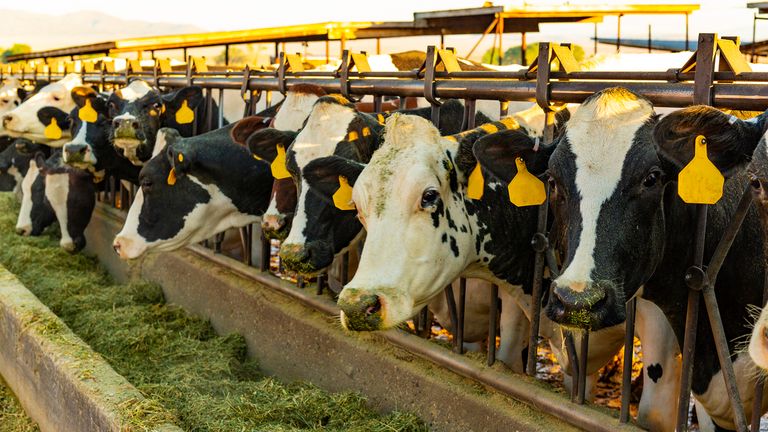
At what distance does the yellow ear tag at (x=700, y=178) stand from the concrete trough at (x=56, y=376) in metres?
2.36

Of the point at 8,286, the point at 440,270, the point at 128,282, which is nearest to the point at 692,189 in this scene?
the point at 440,270

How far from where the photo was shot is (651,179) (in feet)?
9.23

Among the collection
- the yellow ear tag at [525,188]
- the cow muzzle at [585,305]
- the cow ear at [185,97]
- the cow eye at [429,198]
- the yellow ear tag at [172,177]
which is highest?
the cow ear at [185,97]

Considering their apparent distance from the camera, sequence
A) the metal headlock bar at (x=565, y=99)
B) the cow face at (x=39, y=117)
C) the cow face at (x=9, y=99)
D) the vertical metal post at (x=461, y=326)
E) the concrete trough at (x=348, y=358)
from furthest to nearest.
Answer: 1. the cow face at (x=9, y=99)
2. the cow face at (x=39, y=117)
3. the vertical metal post at (x=461, y=326)
4. the concrete trough at (x=348, y=358)
5. the metal headlock bar at (x=565, y=99)

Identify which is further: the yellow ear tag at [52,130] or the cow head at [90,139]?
the yellow ear tag at [52,130]

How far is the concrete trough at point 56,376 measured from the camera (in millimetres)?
4016

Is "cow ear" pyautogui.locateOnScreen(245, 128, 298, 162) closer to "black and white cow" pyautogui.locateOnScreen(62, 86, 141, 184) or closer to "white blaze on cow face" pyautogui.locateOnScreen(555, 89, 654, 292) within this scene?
"white blaze on cow face" pyautogui.locateOnScreen(555, 89, 654, 292)

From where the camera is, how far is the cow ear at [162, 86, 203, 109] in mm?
7055

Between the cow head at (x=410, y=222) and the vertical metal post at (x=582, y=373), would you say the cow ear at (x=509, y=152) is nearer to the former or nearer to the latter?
the cow head at (x=410, y=222)

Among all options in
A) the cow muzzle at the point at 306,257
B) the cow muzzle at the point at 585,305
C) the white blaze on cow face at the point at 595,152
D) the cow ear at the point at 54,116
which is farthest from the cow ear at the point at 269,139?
the cow ear at the point at 54,116

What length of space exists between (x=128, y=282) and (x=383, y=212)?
527 cm

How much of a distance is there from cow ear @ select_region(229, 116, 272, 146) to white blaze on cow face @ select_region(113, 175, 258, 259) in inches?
18.5

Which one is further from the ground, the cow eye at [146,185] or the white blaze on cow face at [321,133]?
the white blaze on cow face at [321,133]

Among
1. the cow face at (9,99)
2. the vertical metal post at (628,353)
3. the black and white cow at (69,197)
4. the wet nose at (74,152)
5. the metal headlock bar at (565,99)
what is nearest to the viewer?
the metal headlock bar at (565,99)
